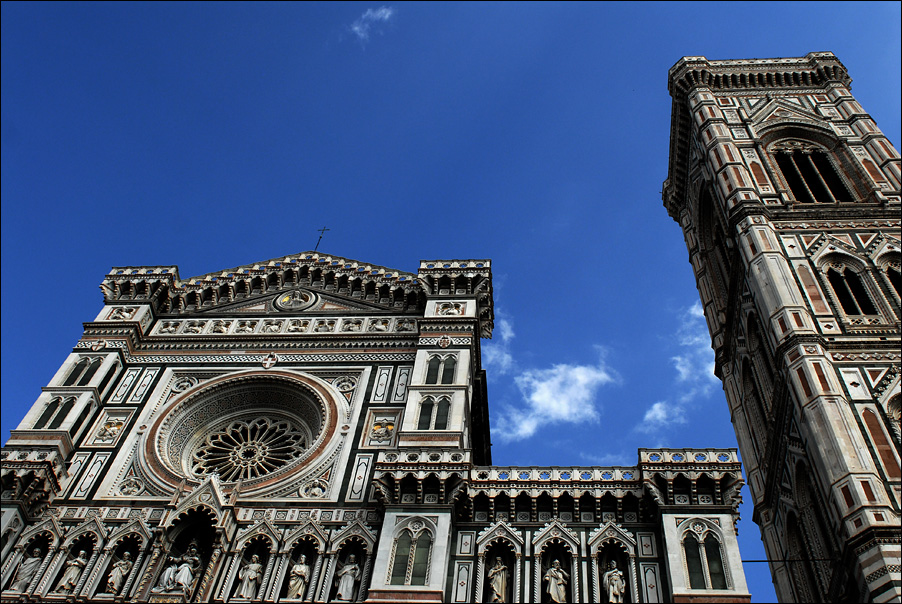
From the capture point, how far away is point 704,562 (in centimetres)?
1530

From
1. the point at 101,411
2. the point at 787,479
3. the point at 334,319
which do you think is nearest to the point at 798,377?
the point at 787,479

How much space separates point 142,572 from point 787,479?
1411cm

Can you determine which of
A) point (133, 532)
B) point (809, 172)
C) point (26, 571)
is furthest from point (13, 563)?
point (809, 172)

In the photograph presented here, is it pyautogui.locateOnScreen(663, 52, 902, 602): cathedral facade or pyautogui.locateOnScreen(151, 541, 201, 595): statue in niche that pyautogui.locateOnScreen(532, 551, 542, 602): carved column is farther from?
pyautogui.locateOnScreen(151, 541, 201, 595): statue in niche

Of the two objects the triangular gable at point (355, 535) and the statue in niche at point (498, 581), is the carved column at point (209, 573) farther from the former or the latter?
the statue in niche at point (498, 581)

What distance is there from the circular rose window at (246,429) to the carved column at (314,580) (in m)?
2.49

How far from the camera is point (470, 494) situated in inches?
666

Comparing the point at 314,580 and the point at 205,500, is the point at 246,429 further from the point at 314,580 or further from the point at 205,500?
the point at 314,580

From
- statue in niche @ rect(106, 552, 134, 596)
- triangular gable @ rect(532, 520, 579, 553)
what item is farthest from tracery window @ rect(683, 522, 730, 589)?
statue in niche @ rect(106, 552, 134, 596)

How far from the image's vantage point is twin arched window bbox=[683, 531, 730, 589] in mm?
15000

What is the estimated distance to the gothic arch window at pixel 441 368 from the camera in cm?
2008

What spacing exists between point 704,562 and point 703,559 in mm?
59

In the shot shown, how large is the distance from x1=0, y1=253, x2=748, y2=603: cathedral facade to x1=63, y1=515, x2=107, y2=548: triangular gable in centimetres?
4

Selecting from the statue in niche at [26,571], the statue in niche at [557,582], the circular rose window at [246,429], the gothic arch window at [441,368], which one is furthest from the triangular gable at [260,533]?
the statue in niche at [557,582]
